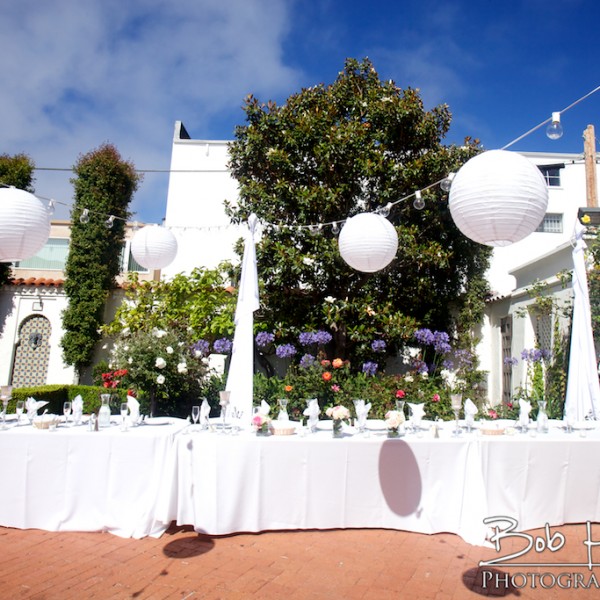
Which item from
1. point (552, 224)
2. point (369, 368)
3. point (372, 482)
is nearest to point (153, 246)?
point (369, 368)

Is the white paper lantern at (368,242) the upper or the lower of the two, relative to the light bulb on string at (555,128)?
lower

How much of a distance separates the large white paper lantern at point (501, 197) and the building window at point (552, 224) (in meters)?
9.02

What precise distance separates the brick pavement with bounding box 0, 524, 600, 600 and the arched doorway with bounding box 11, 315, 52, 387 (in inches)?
285

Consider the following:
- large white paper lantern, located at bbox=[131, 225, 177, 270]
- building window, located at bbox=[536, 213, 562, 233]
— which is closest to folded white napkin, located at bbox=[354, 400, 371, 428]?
large white paper lantern, located at bbox=[131, 225, 177, 270]

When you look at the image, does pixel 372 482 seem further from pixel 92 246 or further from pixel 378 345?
pixel 92 246

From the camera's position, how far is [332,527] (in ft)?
12.8

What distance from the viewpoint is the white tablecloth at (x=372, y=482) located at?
12.6 ft

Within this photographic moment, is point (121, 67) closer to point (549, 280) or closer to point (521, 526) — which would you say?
point (549, 280)

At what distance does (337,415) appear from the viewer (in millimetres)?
3955

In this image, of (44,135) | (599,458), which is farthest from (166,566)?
(44,135)

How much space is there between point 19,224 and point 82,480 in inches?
104

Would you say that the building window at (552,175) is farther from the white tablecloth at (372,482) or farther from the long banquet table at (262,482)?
the long banquet table at (262,482)

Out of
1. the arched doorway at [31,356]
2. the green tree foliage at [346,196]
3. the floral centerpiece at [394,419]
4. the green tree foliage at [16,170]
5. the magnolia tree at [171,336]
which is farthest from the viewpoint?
the green tree foliage at [16,170]

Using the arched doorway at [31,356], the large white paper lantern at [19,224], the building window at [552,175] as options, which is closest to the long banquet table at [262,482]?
the large white paper lantern at [19,224]
